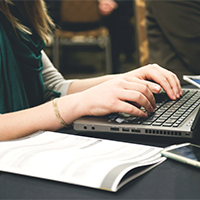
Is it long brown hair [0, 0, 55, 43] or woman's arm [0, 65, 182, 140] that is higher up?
long brown hair [0, 0, 55, 43]

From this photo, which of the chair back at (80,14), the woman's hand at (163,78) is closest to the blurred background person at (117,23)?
the chair back at (80,14)

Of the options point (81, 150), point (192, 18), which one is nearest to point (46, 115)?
point (81, 150)

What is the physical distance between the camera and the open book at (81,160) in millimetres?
390

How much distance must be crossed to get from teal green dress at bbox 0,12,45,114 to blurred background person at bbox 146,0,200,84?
0.69 m

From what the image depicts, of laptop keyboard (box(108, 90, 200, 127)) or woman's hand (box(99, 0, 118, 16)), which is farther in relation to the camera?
woman's hand (box(99, 0, 118, 16))

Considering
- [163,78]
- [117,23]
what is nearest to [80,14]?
[117,23]

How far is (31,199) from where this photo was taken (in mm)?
364

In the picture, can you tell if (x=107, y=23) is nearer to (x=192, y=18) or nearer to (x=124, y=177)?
(x=192, y=18)

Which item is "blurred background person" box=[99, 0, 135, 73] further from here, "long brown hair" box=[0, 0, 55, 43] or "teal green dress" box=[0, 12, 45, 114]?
"teal green dress" box=[0, 12, 45, 114]

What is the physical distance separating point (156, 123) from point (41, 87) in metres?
0.60

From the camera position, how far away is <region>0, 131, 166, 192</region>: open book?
390 mm

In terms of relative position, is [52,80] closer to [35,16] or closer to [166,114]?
[35,16]

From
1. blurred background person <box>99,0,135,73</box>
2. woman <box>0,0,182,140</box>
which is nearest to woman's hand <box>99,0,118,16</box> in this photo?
blurred background person <box>99,0,135,73</box>

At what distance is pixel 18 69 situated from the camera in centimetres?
96
